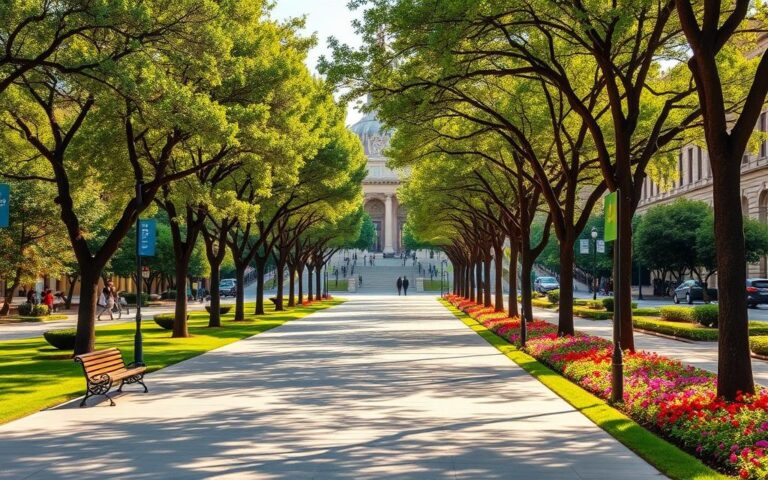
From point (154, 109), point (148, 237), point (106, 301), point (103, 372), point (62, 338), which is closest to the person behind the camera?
point (103, 372)

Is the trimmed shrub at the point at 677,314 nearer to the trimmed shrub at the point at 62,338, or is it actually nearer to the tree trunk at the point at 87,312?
the trimmed shrub at the point at 62,338

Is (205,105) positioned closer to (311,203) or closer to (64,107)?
(64,107)

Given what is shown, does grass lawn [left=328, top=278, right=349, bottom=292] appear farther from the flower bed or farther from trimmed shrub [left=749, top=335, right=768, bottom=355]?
the flower bed

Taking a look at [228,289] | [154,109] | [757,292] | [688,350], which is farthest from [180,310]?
[228,289]

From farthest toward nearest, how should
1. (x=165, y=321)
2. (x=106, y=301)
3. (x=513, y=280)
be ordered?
1. (x=106, y=301)
2. (x=513, y=280)
3. (x=165, y=321)

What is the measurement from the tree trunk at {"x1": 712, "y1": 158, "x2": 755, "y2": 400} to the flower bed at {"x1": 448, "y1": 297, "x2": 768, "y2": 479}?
12.3 inches

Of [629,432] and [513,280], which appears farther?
[513,280]

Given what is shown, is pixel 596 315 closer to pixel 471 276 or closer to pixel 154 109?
pixel 471 276

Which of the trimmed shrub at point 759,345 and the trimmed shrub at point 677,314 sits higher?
the trimmed shrub at point 677,314

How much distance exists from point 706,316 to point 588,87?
10385 millimetres

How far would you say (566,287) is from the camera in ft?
78.2

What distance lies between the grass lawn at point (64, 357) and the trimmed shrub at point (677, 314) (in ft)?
54.6

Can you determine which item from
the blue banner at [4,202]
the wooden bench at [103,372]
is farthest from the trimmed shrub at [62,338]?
the blue banner at [4,202]

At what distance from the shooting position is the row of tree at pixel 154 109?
52.1ft
